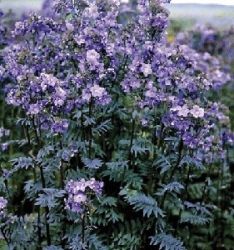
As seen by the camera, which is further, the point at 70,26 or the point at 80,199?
the point at 70,26

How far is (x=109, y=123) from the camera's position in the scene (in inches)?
139

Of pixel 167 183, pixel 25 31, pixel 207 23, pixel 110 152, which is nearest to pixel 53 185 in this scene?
pixel 110 152

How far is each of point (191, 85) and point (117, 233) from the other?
998mm

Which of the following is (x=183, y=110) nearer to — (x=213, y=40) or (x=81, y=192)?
(x=81, y=192)

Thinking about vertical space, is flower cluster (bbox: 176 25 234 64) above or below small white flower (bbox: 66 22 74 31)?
above

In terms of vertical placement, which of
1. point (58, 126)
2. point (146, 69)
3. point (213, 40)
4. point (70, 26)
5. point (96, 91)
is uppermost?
point (213, 40)

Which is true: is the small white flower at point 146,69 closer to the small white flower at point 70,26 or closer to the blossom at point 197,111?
the blossom at point 197,111

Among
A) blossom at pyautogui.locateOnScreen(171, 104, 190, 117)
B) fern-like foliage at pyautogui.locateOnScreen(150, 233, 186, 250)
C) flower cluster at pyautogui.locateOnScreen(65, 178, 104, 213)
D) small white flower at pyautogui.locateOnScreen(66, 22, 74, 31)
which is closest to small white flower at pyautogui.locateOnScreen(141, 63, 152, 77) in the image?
blossom at pyautogui.locateOnScreen(171, 104, 190, 117)

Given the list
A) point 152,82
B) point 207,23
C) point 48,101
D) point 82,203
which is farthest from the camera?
point 207,23

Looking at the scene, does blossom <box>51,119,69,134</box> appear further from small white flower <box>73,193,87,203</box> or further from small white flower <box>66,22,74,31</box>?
small white flower <box>66,22,74,31</box>

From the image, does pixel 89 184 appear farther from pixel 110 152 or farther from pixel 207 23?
pixel 207 23

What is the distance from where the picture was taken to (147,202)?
11.0 feet

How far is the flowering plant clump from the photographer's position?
10.4 ft

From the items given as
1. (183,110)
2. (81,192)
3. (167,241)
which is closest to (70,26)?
(183,110)
